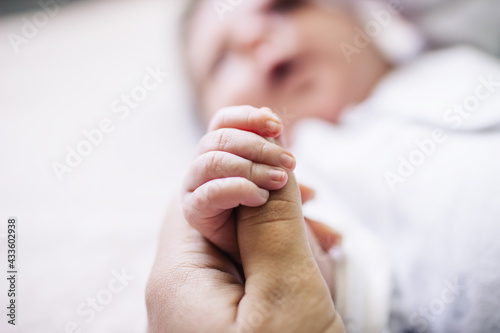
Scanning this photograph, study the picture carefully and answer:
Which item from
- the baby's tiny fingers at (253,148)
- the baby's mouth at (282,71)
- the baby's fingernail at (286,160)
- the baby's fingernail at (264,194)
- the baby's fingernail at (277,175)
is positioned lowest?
the baby's fingernail at (264,194)

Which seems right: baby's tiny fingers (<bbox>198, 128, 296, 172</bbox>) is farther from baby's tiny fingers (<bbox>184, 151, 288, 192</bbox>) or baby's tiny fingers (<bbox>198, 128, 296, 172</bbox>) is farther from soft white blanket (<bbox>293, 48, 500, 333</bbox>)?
soft white blanket (<bbox>293, 48, 500, 333</bbox>)

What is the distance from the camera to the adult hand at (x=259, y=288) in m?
0.49

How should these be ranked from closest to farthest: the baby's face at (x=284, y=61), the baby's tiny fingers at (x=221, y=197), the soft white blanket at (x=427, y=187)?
the baby's tiny fingers at (x=221, y=197) < the soft white blanket at (x=427, y=187) < the baby's face at (x=284, y=61)

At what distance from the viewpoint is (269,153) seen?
1.70 ft

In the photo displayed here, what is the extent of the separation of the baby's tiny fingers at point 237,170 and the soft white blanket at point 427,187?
27 centimetres

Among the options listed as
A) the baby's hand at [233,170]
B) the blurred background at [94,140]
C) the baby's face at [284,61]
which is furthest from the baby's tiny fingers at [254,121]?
the baby's face at [284,61]

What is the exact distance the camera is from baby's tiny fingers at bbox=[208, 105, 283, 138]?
0.54m

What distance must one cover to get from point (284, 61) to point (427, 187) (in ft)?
1.69

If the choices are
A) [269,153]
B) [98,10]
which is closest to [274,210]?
[269,153]

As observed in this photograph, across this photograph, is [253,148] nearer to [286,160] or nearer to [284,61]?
[286,160]

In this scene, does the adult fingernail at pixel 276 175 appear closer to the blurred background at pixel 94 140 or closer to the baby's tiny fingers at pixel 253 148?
A: the baby's tiny fingers at pixel 253 148

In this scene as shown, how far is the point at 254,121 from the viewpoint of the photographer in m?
0.55

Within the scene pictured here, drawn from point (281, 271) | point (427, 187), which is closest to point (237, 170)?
point (281, 271)

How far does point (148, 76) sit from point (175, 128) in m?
0.23
